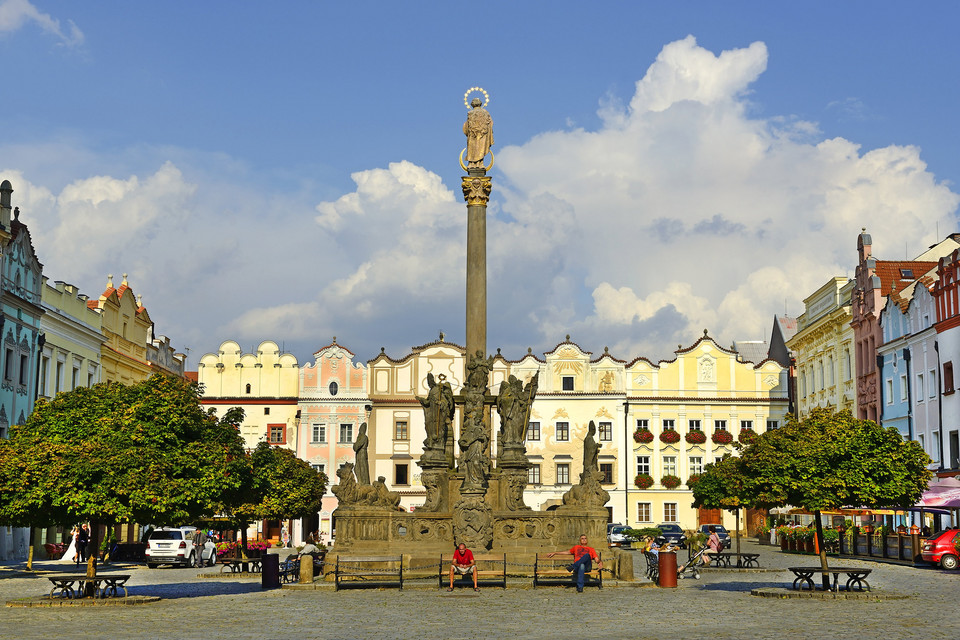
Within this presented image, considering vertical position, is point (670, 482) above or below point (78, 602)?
above

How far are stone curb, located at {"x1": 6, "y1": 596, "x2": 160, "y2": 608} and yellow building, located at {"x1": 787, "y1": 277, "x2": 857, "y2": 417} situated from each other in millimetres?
45145

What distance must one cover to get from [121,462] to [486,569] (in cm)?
919

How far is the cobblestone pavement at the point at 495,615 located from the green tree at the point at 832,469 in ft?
7.50

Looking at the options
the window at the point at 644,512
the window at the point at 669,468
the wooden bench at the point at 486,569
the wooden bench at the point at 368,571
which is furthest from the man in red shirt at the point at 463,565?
the window at the point at 669,468

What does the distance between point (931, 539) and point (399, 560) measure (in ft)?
66.4

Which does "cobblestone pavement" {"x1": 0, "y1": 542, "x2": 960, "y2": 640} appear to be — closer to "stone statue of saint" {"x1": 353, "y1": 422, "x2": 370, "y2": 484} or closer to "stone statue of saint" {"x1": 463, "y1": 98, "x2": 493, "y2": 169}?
"stone statue of saint" {"x1": 353, "y1": 422, "x2": 370, "y2": 484}

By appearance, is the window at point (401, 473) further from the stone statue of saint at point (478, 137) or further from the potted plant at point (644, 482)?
the stone statue of saint at point (478, 137)

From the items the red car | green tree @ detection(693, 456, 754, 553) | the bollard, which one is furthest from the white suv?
the red car

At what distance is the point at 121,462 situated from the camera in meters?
23.8

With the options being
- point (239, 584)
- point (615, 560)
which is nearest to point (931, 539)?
point (615, 560)

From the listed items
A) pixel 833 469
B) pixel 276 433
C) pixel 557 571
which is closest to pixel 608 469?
pixel 276 433

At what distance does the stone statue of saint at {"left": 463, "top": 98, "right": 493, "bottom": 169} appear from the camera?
36.7 meters

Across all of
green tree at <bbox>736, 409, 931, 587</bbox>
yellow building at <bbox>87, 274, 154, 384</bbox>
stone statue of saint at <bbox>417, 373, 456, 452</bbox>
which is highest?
yellow building at <bbox>87, 274, 154, 384</bbox>

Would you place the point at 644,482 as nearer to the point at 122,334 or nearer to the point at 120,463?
the point at 122,334
